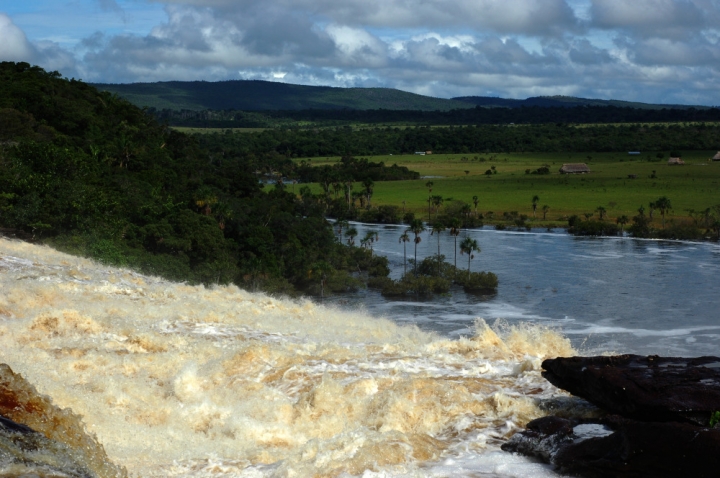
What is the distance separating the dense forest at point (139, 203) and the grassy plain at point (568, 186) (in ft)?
93.6

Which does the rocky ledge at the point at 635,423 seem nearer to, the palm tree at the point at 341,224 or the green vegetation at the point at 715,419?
the green vegetation at the point at 715,419

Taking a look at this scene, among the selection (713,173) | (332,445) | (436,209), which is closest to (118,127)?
(436,209)

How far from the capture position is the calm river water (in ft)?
133

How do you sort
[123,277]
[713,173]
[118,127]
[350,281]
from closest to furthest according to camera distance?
[123,277], [350,281], [118,127], [713,173]

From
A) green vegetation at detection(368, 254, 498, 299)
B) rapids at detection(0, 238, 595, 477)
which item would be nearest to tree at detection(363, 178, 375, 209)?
green vegetation at detection(368, 254, 498, 299)

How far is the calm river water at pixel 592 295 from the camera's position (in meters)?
40.5

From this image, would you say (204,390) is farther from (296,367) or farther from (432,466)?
(432,466)

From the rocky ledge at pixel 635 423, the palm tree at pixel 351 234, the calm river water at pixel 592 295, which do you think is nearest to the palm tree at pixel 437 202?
the calm river water at pixel 592 295

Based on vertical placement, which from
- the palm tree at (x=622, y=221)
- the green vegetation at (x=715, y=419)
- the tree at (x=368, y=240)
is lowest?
the tree at (x=368, y=240)

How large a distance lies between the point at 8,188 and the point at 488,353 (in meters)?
31.3

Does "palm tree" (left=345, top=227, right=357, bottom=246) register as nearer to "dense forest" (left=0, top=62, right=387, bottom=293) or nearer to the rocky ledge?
"dense forest" (left=0, top=62, right=387, bottom=293)

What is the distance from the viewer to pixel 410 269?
61.8m

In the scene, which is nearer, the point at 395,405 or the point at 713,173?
the point at 395,405

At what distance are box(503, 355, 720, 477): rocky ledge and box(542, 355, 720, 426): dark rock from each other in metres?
0.01
